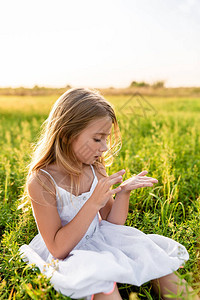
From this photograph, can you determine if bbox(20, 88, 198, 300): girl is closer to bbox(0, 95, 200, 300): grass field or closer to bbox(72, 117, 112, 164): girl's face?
bbox(72, 117, 112, 164): girl's face

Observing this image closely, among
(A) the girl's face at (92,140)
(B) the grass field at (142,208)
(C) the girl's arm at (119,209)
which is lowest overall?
(B) the grass field at (142,208)

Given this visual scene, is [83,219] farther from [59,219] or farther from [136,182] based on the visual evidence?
[136,182]

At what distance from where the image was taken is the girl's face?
1.78 m

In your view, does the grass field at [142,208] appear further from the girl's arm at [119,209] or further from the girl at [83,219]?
the girl's arm at [119,209]

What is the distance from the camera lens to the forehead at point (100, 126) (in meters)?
1.78

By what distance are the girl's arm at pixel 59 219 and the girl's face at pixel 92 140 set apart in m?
0.19

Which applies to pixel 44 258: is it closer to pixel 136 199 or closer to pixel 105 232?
pixel 105 232

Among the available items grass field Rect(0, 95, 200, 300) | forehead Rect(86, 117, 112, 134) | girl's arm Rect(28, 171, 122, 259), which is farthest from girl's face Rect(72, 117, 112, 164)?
grass field Rect(0, 95, 200, 300)

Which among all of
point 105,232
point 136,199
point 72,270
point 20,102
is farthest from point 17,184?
point 20,102

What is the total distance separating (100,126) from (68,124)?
19 centimetres

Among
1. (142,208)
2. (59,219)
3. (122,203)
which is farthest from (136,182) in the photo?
(142,208)

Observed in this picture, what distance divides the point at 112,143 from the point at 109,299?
1.14 meters

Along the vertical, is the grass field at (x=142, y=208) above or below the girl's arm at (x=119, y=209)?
below

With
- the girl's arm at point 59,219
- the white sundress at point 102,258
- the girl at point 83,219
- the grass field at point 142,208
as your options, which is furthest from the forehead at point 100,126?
the grass field at point 142,208
